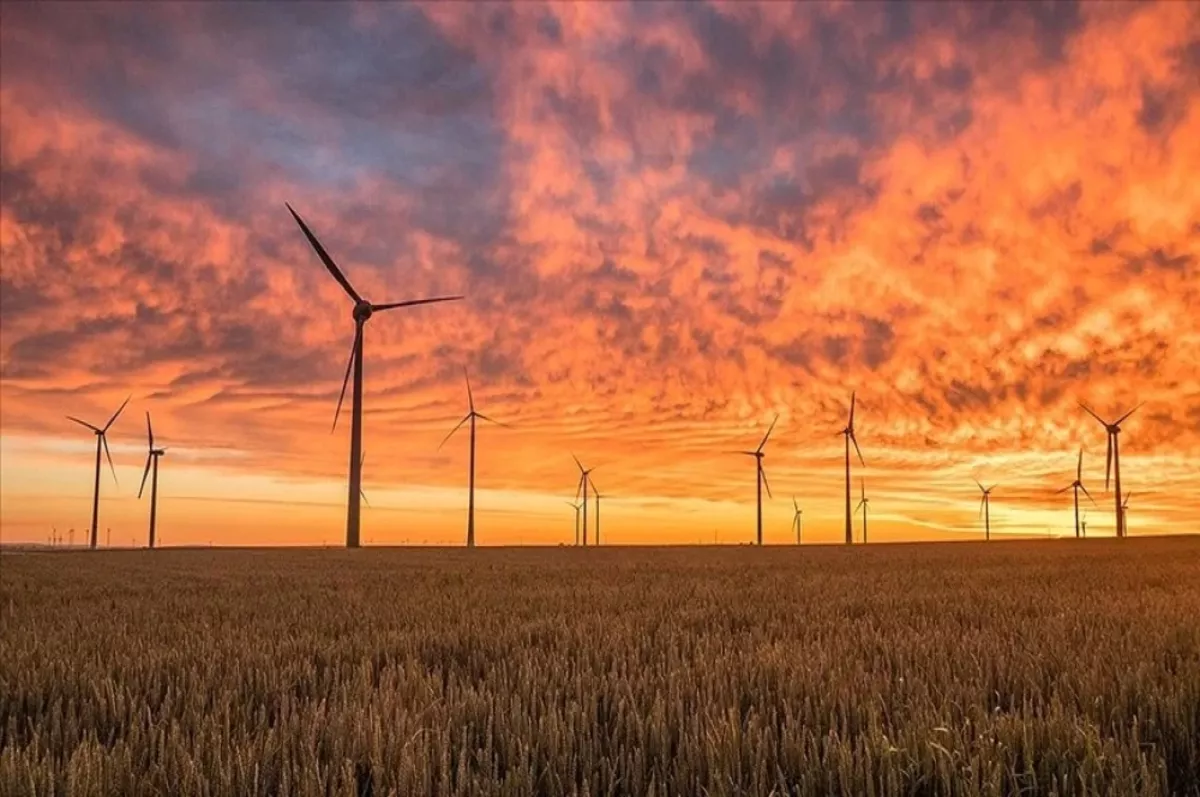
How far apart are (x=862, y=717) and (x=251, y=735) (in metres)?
→ 3.51

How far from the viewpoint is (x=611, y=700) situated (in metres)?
6.10

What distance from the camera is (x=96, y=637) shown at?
10.8 meters

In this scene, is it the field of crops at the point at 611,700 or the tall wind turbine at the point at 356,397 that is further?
the tall wind turbine at the point at 356,397

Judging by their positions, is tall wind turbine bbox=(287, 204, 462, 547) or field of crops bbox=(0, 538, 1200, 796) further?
tall wind turbine bbox=(287, 204, 462, 547)

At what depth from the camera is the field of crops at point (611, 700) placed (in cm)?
418

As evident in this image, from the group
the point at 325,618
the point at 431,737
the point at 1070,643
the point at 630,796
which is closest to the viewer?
the point at 630,796

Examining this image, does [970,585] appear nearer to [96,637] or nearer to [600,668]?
[600,668]

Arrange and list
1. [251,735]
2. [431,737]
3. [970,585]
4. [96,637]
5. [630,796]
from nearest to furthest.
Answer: [630,796] → [431,737] → [251,735] → [96,637] → [970,585]

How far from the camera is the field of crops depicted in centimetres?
418

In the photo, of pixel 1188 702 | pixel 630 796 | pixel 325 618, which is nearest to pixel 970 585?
pixel 325 618

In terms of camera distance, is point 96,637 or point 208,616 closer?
point 96,637

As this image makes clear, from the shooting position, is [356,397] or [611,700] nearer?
[611,700]

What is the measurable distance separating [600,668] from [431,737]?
274 cm

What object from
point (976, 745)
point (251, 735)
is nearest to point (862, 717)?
point (976, 745)
